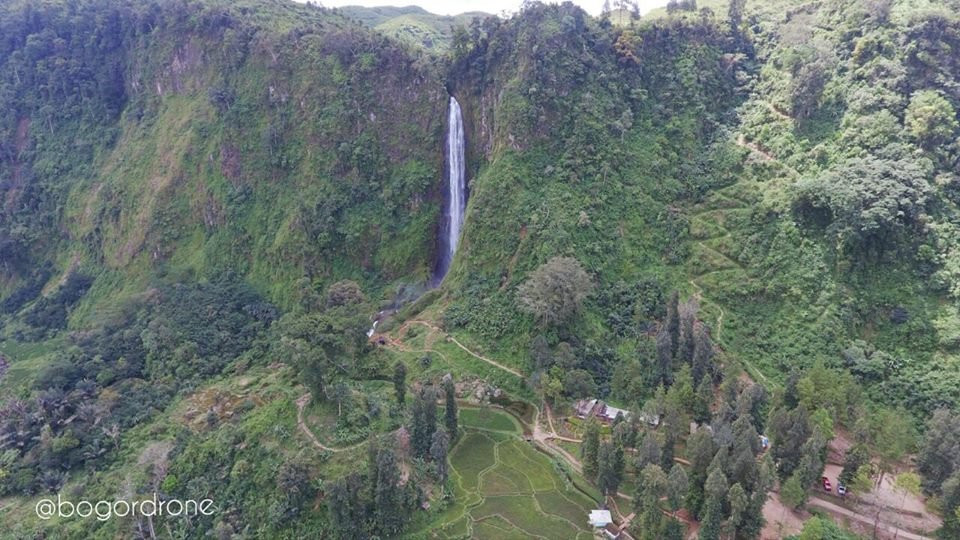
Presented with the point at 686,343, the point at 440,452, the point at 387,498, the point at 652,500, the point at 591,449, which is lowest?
the point at 387,498

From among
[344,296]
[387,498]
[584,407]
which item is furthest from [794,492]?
[344,296]

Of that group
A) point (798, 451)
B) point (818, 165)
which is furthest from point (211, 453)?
point (818, 165)

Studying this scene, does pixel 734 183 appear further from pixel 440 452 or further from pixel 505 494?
pixel 440 452

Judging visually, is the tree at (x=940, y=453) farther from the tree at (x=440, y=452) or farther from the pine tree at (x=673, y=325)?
the tree at (x=440, y=452)

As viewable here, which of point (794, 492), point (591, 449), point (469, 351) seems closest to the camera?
point (794, 492)

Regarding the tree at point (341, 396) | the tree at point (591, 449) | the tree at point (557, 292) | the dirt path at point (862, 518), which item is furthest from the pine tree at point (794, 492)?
the tree at point (341, 396)
